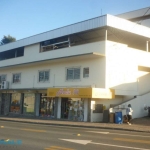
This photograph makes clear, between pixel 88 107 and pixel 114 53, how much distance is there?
595cm

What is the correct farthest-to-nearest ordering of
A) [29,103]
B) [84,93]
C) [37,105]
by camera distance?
[29,103] → [37,105] → [84,93]

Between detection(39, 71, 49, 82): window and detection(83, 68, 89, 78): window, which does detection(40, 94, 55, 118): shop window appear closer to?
detection(39, 71, 49, 82): window

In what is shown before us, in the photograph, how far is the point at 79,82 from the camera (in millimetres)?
24297

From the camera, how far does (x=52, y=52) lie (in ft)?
89.4

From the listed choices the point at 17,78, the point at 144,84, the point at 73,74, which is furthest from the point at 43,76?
the point at 144,84

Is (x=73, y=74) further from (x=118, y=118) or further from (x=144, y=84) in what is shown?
(x=144, y=84)

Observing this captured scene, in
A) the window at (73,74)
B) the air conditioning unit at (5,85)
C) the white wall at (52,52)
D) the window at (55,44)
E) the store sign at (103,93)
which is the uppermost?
the window at (55,44)

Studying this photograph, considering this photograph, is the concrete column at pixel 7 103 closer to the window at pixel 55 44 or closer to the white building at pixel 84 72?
the white building at pixel 84 72

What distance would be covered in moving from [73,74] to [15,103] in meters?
10.5

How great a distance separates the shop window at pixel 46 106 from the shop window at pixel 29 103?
1.45 metres

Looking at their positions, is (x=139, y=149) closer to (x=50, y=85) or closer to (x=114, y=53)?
(x=114, y=53)

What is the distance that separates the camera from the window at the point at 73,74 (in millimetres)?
24703

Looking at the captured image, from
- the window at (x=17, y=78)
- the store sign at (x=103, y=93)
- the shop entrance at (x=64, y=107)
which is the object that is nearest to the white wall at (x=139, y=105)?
the store sign at (x=103, y=93)

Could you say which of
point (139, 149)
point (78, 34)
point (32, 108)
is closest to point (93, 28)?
point (78, 34)
